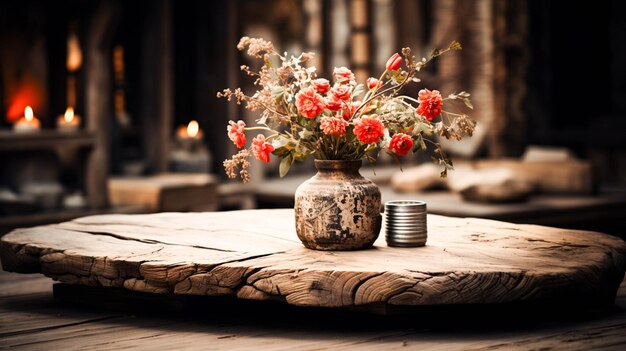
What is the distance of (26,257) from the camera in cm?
358

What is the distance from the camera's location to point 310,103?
131 inches

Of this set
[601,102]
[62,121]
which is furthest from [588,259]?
[601,102]

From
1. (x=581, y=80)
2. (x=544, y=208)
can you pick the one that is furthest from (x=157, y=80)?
(x=581, y=80)

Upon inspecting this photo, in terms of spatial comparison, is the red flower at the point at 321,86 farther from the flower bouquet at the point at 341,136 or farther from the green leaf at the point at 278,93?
the green leaf at the point at 278,93

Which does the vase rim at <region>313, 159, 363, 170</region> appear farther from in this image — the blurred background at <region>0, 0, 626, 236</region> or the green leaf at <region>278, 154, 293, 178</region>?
the blurred background at <region>0, 0, 626, 236</region>

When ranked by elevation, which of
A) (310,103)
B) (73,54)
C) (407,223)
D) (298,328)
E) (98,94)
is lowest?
(298,328)

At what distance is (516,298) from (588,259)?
0.37m

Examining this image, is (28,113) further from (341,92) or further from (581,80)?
(581,80)

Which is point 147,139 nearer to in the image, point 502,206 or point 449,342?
point 502,206

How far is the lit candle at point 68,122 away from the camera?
640 centimetres

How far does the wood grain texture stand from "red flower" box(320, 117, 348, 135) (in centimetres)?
41

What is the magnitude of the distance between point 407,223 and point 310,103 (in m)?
0.55

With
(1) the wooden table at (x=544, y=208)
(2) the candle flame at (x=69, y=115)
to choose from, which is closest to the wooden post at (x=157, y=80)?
(2) the candle flame at (x=69, y=115)

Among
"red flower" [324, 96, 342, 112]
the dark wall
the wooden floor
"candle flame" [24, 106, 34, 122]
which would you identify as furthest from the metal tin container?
the dark wall
